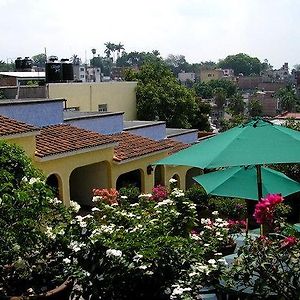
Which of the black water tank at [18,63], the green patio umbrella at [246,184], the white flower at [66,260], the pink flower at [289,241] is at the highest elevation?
the black water tank at [18,63]

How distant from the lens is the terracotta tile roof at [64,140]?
14.3 m

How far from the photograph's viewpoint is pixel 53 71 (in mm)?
29094

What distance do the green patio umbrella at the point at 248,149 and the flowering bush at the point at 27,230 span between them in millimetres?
2008

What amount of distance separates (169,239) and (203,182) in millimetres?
4124

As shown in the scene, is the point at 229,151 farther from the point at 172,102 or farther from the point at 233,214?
the point at 172,102

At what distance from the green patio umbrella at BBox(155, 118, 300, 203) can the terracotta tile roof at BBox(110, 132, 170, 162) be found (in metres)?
8.97

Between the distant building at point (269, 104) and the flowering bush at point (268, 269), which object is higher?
the flowering bush at point (268, 269)

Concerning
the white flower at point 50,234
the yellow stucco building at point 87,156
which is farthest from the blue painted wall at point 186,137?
the white flower at point 50,234

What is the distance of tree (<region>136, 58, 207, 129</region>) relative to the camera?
3259cm

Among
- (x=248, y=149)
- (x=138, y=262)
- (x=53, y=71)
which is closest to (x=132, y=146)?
(x=248, y=149)

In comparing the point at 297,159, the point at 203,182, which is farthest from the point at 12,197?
the point at 203,182

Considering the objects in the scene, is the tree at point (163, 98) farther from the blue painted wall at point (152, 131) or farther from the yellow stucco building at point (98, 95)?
the blue painted wall at point (152, 131)

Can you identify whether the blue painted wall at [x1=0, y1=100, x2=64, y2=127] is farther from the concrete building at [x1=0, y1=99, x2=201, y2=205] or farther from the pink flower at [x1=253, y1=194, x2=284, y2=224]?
the pink flower at [x1=253, y1=194, x2=284, y2=224]

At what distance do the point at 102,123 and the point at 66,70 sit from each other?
12.3 metres
